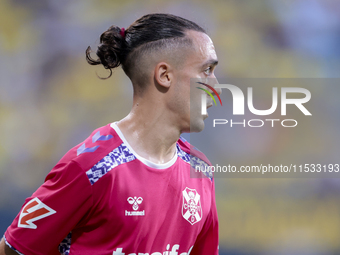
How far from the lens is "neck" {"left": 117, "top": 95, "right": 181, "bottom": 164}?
139 centimetres

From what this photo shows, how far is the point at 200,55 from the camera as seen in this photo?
1.41m

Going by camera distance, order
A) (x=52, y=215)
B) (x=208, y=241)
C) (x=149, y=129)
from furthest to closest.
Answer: (x=208, y=241)
(x=149, y=129)
(x=52, y=215)

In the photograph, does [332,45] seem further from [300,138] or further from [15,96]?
[15,96]

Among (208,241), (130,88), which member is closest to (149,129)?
(208,241)

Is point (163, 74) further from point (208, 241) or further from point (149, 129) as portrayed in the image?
point (208, 241)

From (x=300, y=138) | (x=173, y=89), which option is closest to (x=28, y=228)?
(x=173, y=89)

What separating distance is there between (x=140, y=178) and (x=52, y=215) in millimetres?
322

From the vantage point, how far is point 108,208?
122 centimetres

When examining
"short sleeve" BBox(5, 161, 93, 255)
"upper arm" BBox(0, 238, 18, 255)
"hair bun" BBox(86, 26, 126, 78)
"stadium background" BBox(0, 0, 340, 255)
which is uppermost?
"stadium background" BBox(0, 0, 340, 255)

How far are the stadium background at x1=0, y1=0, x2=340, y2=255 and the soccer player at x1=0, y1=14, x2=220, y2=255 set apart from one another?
220cm

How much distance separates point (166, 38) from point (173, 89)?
7.6 inches

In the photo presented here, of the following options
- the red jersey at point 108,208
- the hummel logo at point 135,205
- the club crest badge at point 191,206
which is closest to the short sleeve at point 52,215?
the red jersey at point 108,208

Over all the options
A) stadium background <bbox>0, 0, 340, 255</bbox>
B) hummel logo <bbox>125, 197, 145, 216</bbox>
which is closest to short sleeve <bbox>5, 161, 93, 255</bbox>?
hummel logo <bbox>125, 197, 145, 216</bbox>

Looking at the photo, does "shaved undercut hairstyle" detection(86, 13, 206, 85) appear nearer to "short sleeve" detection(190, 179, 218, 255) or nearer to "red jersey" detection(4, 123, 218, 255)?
"red jersey" detection(4, 123, 218, 255)
